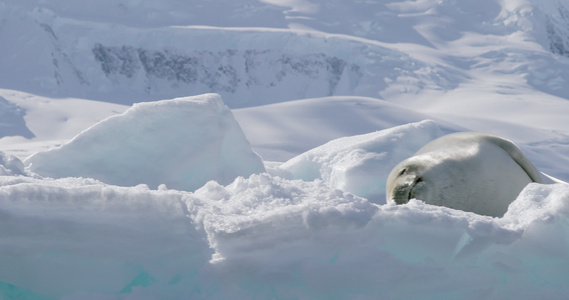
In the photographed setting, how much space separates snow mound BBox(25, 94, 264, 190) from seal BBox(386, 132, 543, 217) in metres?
1.49

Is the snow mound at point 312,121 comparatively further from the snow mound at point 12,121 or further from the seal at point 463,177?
the seal at point 463,177

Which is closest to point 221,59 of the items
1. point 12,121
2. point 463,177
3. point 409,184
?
point 12,121

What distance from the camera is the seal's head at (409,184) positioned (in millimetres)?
2951

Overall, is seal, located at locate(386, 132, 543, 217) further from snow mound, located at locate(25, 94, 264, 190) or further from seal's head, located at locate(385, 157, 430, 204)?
snow mound, located at locate(25, 94, 264, 190)

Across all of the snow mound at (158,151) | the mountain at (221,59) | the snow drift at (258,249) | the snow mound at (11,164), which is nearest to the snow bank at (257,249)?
the snow drift at (258,249)

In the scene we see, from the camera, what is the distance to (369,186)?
441 centimetres

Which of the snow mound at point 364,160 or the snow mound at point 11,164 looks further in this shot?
the snow mound at point 364,160

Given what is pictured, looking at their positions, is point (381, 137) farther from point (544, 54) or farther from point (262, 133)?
point (544, 54)

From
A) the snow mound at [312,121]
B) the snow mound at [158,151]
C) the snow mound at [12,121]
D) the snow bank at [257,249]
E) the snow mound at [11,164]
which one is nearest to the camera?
the snow bank at [257,249]

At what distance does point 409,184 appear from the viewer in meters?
2.98

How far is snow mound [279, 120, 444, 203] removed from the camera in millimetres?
4410

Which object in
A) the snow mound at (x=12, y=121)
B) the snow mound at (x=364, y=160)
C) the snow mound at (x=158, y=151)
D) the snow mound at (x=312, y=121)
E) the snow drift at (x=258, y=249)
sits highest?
the snow drift at (x=258, y=249)

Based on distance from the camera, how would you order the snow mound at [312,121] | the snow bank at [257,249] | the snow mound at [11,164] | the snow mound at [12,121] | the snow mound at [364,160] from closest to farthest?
the snow bank at [257,249], the snow mound at [11,164], the snow mound at [364,160], the snow mound at [312,121], the snow mound at [12,121]

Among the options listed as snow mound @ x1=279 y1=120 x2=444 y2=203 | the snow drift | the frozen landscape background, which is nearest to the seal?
the frozen landscape background
